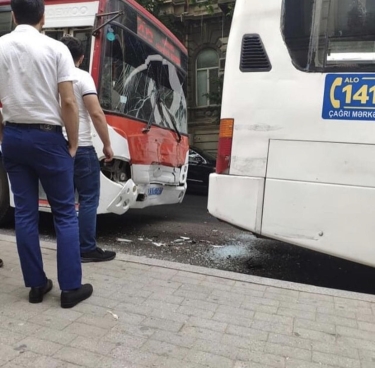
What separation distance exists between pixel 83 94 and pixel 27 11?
3.23 feet

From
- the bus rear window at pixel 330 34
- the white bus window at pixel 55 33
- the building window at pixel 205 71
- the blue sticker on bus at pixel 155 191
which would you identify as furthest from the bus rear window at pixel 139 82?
the building window at pixel 205 71

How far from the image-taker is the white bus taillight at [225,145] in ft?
12.1

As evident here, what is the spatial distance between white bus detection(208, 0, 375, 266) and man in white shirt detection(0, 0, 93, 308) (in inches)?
57.5

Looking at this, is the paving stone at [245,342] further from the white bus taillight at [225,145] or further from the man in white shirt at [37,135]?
the white bus taillight at [225,145]

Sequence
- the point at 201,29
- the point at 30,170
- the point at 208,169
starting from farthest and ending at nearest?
the point at 201,29, the point at 208,169, the point at 30,170

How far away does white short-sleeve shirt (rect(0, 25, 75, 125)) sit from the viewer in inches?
103

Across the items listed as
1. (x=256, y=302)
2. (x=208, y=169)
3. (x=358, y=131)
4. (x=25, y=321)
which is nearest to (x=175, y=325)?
(x=256, y=302)

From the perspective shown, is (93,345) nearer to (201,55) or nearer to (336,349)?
(336,349)

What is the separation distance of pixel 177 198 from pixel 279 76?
10.6 ft

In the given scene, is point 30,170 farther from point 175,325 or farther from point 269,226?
point 269,226

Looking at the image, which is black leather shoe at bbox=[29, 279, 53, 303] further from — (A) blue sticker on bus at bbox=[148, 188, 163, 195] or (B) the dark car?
(B) the dark car

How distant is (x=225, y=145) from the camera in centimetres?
372

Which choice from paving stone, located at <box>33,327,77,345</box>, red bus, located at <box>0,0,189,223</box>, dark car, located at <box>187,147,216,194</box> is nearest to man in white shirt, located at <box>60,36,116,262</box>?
red bus, located at <box>0,0,189,223</box>

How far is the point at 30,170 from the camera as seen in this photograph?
9.28ft
